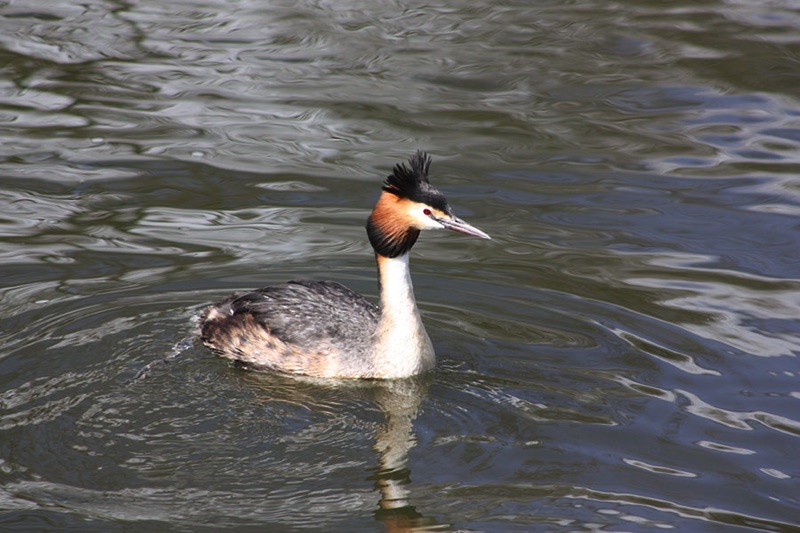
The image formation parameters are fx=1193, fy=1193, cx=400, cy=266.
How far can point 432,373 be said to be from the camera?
7059 millimetres

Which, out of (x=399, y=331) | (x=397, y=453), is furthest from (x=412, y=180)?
(x=397, y=453)

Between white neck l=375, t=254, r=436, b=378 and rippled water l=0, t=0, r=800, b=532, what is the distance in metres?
0.17

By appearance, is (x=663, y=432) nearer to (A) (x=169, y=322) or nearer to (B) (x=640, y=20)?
(A) (x=169, y=322)

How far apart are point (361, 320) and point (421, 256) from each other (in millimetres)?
1790

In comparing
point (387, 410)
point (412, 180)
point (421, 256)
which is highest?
point (412, 180)

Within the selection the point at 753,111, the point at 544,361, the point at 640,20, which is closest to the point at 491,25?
the point at 640,20

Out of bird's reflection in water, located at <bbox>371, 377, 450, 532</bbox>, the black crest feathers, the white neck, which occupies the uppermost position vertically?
the black crest feathers

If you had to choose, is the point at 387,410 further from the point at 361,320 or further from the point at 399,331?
the point at 361,320

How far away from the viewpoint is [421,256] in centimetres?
894

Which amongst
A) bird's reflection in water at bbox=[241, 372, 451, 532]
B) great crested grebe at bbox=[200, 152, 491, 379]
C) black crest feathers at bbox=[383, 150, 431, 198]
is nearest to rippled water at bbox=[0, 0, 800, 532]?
bird's reflection in water at bbox=[241, 372, 451, 532]

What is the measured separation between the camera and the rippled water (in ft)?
18.9

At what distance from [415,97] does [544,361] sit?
5361 mm

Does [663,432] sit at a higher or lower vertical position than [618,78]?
lower

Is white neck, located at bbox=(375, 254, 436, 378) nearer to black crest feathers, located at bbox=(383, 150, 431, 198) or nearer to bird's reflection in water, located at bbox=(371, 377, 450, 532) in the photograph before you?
bird's reflection in water, located at bbox=(371, 377, 450, 532)
